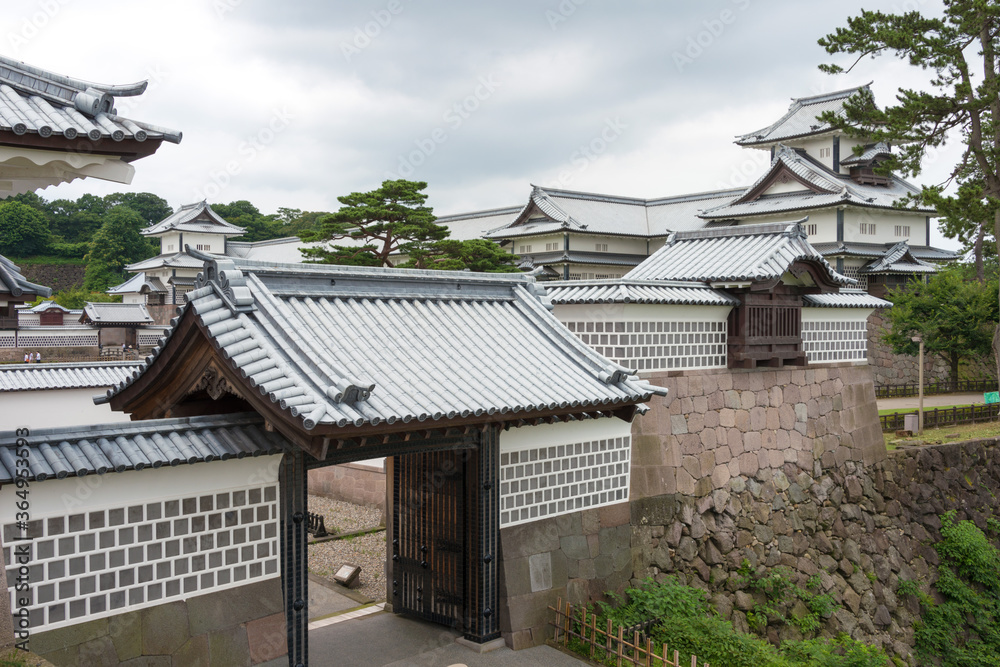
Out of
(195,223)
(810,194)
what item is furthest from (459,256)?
(195,223)

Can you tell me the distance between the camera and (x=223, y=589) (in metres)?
7.85

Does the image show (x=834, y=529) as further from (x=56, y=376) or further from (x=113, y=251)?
(x=113, y=251)

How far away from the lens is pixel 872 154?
1321 inches

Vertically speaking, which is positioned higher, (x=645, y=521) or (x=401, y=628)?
(x=645, y=521)

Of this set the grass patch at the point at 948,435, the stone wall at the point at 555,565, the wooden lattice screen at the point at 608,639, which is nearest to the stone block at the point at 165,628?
the stone wall at the point at 555,565

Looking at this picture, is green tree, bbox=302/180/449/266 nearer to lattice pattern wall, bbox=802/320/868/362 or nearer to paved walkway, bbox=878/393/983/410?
lattice pattern wall, bbox=802/320/868/362

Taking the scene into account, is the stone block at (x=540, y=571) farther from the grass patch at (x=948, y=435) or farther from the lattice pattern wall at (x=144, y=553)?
the grass patch at (x=948, y=435)

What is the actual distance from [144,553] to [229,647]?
136 centimetres

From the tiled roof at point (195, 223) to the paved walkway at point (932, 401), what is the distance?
44.2 m

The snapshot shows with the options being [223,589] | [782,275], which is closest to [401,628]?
[223,589]

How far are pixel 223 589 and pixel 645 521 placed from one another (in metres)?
7.44

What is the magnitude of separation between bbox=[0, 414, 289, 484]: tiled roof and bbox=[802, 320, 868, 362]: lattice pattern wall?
12.4 meters

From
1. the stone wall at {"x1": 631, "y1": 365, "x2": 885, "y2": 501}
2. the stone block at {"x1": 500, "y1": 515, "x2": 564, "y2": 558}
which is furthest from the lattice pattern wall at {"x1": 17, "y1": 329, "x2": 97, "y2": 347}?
the stone block at {"x1": 500, "y1": 515, "x2": 564, "y2": 558}

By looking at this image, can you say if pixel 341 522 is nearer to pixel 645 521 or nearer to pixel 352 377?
pixel 645 521
